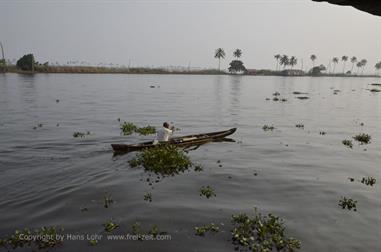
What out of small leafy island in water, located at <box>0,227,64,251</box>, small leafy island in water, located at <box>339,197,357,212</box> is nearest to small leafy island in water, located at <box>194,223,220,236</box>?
small leafy island in water, located at <box>0,227,64,251</box>

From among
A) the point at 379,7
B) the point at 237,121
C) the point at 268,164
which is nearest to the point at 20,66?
the point at 237,121

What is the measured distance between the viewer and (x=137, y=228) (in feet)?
38.4

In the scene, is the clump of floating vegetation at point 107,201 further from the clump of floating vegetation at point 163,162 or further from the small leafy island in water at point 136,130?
the small leafy island in water at point 136,130

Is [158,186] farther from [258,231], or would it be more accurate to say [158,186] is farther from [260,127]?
[260,127]

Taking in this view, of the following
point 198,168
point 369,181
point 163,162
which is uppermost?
point 163,162

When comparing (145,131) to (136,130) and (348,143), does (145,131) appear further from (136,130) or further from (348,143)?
(348,143)

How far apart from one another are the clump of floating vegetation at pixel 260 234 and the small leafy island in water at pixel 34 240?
19.7ft

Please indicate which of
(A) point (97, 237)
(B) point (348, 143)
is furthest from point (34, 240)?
(B) point (348, 143)

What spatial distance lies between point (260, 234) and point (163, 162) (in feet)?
28.6

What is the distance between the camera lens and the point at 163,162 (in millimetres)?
18766

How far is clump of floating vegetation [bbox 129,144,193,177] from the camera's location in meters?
18.4

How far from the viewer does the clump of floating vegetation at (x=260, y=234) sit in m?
10.6

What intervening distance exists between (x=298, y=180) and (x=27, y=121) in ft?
100

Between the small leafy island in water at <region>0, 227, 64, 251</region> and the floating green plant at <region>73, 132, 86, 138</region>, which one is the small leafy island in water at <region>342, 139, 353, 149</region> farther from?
the small leafy island in water at <region>0, 227, 64, 251</region>
